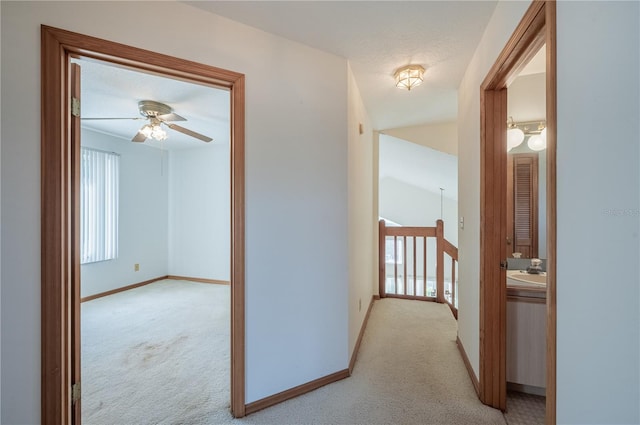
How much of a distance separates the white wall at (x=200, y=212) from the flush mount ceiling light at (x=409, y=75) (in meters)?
3.31

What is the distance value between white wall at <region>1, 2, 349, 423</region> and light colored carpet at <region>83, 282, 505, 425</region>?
21 centimetres

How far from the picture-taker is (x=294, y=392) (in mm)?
1840

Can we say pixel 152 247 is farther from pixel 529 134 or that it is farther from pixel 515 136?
pixel 529 134

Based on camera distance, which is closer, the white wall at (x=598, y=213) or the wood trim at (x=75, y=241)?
the white wall at (x=598, y=213)

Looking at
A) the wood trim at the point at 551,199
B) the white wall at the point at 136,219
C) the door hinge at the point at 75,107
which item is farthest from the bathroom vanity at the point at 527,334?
the white wall at the point at 136,219

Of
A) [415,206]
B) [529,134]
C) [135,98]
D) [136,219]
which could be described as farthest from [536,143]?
[415,206]

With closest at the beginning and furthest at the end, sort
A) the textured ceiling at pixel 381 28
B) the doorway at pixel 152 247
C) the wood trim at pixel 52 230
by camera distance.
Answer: the wood trim at pixel 52 230 → the textured ceiling at pixel 381 28 → the doorway at pixel 152 247

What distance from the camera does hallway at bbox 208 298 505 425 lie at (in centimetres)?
165

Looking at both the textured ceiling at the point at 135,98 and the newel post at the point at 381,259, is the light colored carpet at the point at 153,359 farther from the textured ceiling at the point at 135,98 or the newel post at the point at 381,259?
the textured ceiling at the point at 135,98

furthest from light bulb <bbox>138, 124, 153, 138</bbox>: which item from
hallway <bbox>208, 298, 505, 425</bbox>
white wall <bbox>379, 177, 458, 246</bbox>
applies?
white wall <bbox>379, 177, 458, 246</bbox>

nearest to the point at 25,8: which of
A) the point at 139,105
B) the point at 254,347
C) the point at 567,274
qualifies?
the point at 139,105

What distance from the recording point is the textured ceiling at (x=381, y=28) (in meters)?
1.53

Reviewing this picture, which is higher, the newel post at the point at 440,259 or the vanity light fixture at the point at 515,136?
the vanity light fixture at the point at 515,136

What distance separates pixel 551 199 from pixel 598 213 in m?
0.20
